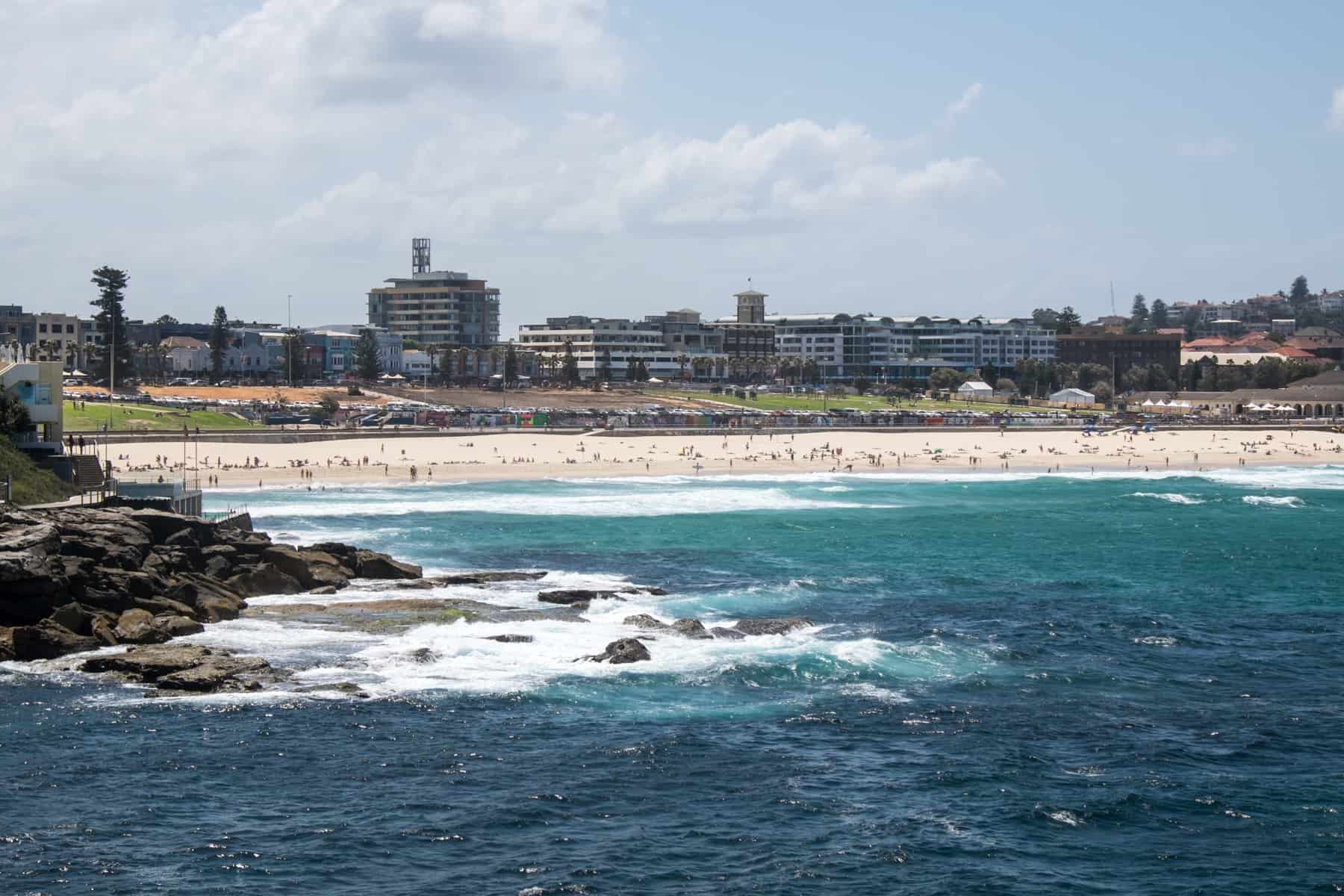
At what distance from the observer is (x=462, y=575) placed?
47812mm

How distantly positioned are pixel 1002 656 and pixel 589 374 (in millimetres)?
146661

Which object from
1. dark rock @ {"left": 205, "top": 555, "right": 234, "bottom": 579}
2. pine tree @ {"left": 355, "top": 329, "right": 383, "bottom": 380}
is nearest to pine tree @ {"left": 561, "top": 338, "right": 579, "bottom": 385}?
pine tree @ {"left": 355, "top": 329, "right": 383, "bottom": 380}

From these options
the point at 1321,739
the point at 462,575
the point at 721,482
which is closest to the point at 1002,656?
the point at 1321,739

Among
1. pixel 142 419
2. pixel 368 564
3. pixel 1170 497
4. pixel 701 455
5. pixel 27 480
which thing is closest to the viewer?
pixel 27 480

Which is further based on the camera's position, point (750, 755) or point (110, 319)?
point (110, 319)

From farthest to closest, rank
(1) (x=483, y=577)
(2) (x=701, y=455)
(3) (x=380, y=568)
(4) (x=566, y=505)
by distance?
1. (2) (x=701, y=455)
2. (4) (x=566, y=505)
3. (1) (x=483, y=577)
4. (3) (x=380, y=568)

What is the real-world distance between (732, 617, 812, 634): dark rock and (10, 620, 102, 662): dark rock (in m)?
16.8

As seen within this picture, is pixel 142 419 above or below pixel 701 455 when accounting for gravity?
above

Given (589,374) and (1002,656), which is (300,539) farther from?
(589,374)

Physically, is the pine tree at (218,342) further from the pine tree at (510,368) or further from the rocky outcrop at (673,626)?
the rocky outcrop at (673,626)

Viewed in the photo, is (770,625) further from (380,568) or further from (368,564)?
(368,564)

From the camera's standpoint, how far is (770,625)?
3994 centimetres

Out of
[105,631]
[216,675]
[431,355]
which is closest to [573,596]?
[216,675]

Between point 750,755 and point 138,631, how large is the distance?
16.9 m
